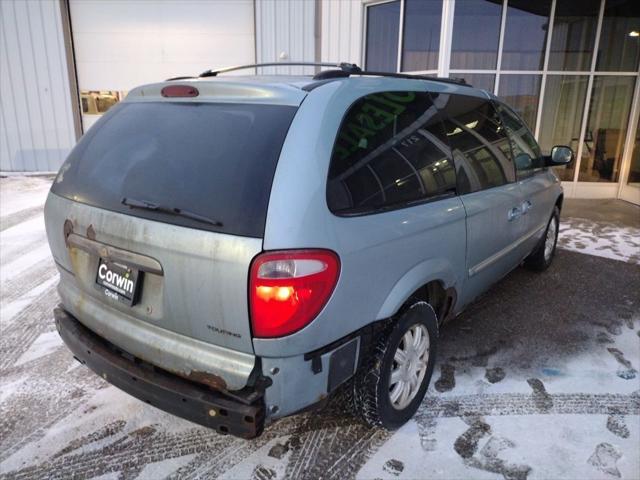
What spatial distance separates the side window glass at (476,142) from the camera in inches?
107

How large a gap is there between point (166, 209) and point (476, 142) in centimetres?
202

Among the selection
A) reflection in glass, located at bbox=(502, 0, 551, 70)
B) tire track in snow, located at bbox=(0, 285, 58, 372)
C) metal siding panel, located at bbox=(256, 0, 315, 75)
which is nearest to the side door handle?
tire track in snow, located at bbox=(0, 285, 58, 372)

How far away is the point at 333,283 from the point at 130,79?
408 inches

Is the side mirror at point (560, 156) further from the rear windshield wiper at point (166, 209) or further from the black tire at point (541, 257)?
the rear windshield wiper at point (166, 209)

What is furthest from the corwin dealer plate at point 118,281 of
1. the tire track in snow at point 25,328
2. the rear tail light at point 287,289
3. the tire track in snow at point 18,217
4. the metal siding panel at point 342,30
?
the metal siding panel at point 342,30

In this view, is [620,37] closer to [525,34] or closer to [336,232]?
[525,34]

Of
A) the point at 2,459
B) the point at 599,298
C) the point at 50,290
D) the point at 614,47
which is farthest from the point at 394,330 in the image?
the point at 614,47

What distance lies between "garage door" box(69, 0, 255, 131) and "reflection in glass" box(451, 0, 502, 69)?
15.0 feet

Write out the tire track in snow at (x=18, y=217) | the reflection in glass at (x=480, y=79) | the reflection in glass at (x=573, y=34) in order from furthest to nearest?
the reflection in glass at (x=480, y=79) → the reflection in glass at (x=573, y=34) → the tire track in snow at (x=18, y=217)

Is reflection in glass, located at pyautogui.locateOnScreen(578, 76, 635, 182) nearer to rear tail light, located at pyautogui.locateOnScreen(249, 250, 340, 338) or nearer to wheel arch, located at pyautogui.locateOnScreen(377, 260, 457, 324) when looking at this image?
wheel arch, located at pyautogui.locateOnScreen(377, 260, 457, 324)

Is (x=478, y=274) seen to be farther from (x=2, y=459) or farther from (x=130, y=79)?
(x=130, y=79)

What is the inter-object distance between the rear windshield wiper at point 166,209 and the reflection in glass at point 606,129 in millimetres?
8969

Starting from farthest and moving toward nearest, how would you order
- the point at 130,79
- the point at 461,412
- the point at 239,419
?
1. the point at 130,79
2. the point at 461,412
3. the point at 239,419

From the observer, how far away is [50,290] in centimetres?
427
